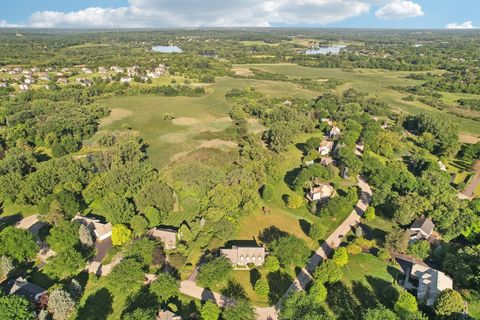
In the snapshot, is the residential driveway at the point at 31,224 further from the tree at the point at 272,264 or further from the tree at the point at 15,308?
the tree at the point at 272,264

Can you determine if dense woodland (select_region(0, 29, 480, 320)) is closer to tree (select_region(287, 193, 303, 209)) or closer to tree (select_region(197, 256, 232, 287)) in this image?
tree (select_region(197, 256, 232, 287))

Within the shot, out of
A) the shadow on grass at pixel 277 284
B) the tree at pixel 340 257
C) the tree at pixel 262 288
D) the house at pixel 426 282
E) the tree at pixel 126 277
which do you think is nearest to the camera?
the house at pixel 426 282

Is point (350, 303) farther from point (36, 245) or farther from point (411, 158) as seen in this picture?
point (411, 158)

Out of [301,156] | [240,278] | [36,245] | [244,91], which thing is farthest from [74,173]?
[244,91]

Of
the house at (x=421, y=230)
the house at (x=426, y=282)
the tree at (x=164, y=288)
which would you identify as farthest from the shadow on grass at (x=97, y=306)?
the house at (x=421, y=230)

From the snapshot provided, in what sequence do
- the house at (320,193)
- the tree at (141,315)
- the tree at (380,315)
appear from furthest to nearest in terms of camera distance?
the house at (320,193), the tree at (141,315), the tree at (380,315)

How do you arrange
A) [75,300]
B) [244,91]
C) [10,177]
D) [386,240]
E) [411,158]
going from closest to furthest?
1. [75,300]
2. [386,240]
3. [10,177]
4. [411,158]
5. [244,91]
